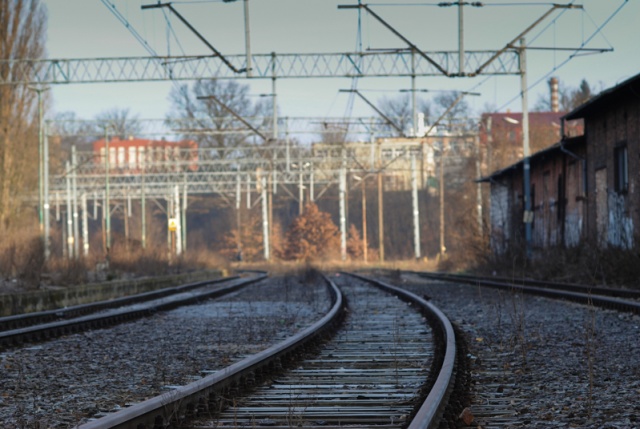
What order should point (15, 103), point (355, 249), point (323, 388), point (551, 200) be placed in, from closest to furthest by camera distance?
point (323, 388) → point (551, 200) → point (15, 103) → point (355, 249)

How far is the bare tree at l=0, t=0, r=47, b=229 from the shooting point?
39906 millimetres

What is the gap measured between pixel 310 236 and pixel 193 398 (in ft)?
242

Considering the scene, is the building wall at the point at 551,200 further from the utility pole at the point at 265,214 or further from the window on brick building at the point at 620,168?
the utility pole at the point at 265,214

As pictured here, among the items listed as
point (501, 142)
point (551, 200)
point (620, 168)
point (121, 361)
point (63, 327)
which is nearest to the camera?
point (121, 361)

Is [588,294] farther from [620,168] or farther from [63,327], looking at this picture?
[620,168]

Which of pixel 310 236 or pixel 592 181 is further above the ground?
pixel 592 181

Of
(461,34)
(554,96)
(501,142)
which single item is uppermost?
(554,96)

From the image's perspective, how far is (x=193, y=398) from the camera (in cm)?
730

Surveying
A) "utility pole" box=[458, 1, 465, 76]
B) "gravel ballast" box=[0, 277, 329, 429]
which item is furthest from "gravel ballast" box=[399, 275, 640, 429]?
"utility pole" box=[458, 1, 465, 76]

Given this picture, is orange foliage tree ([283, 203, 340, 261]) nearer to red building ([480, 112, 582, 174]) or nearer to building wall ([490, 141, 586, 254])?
red building ([480, 112, 582, 174])

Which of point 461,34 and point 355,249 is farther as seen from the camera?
point 355,249

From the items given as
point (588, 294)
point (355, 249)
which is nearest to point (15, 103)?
point (588, 294)

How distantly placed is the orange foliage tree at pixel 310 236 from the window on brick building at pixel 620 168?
51.5m

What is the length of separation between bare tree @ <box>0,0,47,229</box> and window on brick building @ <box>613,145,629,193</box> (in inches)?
932
